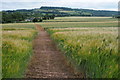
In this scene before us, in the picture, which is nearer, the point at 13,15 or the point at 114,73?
the point at 114,73

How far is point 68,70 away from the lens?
8.77 metres

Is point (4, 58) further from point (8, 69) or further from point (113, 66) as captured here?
point (113, 66)

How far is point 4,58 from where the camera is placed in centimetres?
708

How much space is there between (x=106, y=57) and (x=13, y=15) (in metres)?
107

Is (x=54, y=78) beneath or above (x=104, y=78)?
beneath

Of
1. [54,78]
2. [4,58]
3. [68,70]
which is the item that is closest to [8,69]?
[4,58]

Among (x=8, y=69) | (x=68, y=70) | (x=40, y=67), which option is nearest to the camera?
(x=8, y=69)

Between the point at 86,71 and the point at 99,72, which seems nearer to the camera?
the point at 99,72

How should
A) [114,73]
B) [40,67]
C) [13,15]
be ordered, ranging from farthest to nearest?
[13,15]
[40,67]
[114,73]

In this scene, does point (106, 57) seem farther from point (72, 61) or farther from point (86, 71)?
point (72, 61)

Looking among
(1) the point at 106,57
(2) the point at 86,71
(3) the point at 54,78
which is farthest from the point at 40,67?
(1) the point at 106,57

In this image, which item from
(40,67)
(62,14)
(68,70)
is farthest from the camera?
(62,14)

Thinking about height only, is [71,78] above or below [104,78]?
below

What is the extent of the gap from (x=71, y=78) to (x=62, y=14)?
479 ft
